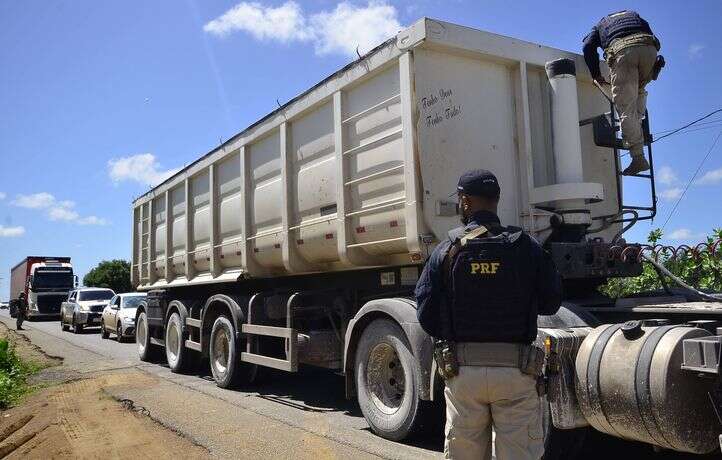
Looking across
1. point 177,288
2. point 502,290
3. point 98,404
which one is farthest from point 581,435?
point 177,288

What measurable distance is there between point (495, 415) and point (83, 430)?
471 centimetres

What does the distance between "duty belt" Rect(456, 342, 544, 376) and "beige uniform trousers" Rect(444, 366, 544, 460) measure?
0.03 meters

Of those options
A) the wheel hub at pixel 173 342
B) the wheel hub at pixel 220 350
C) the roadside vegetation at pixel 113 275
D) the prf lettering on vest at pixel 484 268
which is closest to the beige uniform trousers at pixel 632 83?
the prf lettering on vest at pixel 484 268

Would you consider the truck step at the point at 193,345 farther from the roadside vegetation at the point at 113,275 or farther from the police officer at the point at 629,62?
the roadside vegetation at the point at 113,275

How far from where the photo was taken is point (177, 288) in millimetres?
11016

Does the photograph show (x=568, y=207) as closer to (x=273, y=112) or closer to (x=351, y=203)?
(x=351, y=203)

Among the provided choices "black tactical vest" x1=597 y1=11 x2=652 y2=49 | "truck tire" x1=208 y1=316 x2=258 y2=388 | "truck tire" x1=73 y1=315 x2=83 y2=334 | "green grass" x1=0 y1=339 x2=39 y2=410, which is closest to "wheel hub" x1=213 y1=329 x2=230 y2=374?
"truck tire" x1=208 y1=316 x2=258 y2=388

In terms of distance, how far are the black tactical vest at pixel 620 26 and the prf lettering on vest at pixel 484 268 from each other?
3.06m

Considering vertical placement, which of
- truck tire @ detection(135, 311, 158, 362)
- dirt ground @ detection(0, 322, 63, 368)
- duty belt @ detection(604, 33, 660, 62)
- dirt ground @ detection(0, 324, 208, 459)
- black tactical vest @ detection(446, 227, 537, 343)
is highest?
duty belt @ detection(604, 33, 660, 62)

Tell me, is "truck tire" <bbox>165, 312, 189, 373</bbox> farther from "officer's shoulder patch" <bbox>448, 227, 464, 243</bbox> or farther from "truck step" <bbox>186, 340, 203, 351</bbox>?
"officer's shoulder patch" <bbox>448, 227, 464, 243</bbox>

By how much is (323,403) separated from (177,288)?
4902mm

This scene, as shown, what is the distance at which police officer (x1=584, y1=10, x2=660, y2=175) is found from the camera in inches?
189

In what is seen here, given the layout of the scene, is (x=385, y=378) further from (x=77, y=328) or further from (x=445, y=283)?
(x=77, y=328)

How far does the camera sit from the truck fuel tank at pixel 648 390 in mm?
3260
